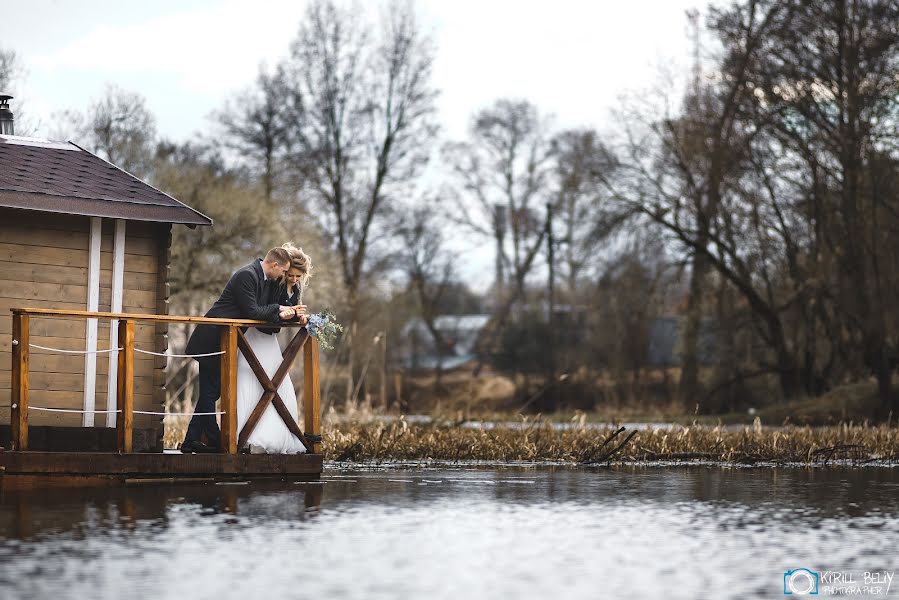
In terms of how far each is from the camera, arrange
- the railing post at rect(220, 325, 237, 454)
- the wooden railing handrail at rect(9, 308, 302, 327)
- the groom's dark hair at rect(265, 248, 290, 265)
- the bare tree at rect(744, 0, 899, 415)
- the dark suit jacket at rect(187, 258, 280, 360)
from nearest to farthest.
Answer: the wooden railing handrail at rect(9, 308, 302, 327), the railing post at rect(220, 325, 237, 454), the dark suit jacket at rect(187, 258, 280, 360), the groom's dark hair at rect(265, 248, 290, 265), the bare tree at rect(744, 0, 899, 415)

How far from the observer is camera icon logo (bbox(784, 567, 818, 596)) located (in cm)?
647

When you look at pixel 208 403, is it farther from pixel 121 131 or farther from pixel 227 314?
pixel 121 131

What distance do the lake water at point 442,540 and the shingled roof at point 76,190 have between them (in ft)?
11.2

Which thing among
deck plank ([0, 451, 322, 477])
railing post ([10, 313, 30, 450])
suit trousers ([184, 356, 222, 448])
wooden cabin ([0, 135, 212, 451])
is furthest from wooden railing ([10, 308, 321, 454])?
wooden cabin ([0, 135, 212, 451])

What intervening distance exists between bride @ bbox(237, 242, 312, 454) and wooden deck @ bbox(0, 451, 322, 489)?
178mm

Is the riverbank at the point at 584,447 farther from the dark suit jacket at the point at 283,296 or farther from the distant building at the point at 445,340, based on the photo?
the distant building at the point at 445,340

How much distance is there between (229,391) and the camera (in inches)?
487

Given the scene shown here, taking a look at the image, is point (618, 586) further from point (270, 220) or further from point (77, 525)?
point (270, 220)

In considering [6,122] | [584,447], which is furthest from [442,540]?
[6,122]

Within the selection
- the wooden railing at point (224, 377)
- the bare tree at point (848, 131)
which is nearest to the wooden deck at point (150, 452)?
the wooden railing at point (224, 377)

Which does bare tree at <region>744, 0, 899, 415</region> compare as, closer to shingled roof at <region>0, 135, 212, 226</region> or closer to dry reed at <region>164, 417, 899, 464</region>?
dry reed at <region>164, 417, 899, 464</region>

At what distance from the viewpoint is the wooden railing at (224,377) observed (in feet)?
38.2

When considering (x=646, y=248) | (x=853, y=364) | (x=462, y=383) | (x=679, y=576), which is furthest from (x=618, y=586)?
(x=462, y=383)

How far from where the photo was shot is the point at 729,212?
35.6 meters
